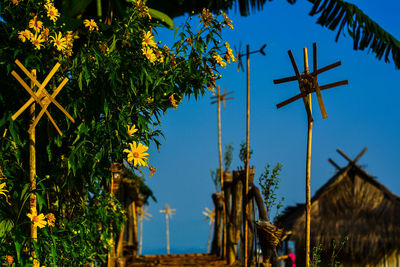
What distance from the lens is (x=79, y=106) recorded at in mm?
5715

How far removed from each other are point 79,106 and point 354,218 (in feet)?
28.5

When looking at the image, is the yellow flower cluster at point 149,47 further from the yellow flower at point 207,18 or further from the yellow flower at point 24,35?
the yellow flower at point 24,35

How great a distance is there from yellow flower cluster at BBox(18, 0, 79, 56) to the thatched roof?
8.09 metres

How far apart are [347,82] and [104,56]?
292 centimetres

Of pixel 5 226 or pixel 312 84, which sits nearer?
pixel 5 226

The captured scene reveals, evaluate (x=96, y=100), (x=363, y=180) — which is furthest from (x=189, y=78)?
(x=363, y=180)

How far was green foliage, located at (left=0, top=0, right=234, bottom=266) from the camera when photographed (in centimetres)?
546

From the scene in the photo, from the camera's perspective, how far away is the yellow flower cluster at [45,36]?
5.47m

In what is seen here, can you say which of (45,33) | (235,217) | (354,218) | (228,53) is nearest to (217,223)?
(235,217)

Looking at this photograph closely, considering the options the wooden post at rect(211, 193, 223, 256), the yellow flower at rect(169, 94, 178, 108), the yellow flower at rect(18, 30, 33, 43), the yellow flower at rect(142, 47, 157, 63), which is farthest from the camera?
the wooden post at rect(211, 193, 223, 256)

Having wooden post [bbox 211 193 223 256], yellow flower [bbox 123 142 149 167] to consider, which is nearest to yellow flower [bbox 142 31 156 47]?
yellow flower [bbox 123 142 149 167]

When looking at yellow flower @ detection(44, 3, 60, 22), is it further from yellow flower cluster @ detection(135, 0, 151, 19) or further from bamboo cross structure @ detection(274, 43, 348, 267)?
bamboo cross structure @ detection(274, 43, 348, 267)

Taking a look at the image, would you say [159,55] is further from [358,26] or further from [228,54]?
[358,26]

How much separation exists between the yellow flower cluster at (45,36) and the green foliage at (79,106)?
0.04m
